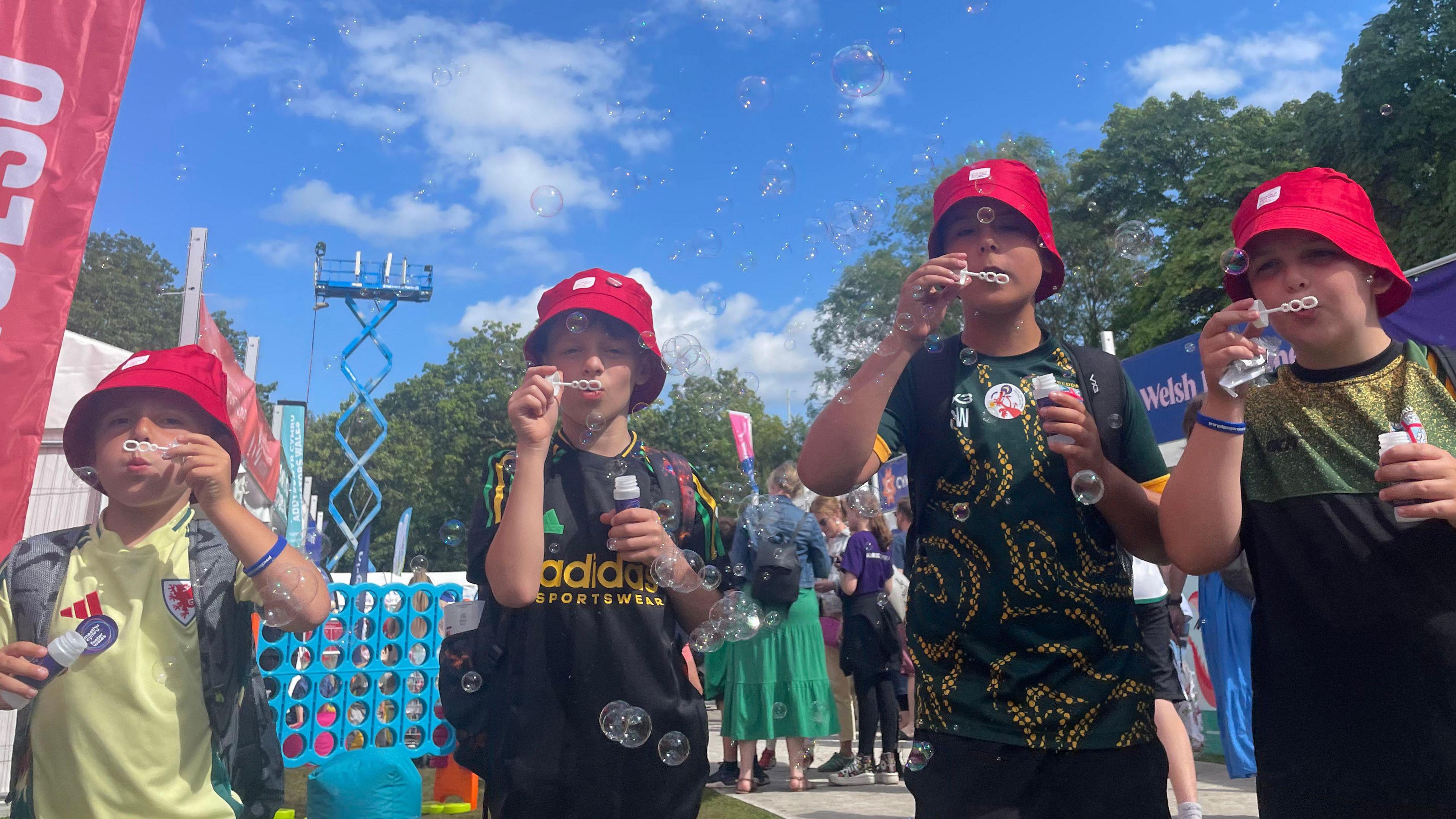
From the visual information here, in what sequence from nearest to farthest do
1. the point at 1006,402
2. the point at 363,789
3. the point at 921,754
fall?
1. the point at 921,754
2. the point at 1006,402
3. the point at 363,789

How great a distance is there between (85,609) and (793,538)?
13.0 ft

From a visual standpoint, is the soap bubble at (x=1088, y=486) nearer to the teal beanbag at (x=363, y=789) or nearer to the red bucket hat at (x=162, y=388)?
the red bucket hat at (x=162, y=388)

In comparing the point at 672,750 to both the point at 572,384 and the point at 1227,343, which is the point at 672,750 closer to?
the point at 572,384

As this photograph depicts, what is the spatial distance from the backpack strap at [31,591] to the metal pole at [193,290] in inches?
192

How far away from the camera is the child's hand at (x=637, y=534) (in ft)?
6.41

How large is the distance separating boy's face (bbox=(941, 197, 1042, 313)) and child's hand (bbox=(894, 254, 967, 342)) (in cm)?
9

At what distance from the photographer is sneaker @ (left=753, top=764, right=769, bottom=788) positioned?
21.6ft

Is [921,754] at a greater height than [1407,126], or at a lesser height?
lesser

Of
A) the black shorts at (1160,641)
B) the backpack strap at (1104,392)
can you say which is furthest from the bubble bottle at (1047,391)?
the black shorts at (1160,641)

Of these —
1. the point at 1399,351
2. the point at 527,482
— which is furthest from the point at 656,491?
the point at 1399,351

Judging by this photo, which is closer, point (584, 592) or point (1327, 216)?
point (1327, 216)

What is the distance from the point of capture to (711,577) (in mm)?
2143

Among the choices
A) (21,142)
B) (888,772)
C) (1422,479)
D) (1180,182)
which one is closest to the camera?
(1422,479)

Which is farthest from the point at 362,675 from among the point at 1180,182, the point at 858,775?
the point at 1180,182
